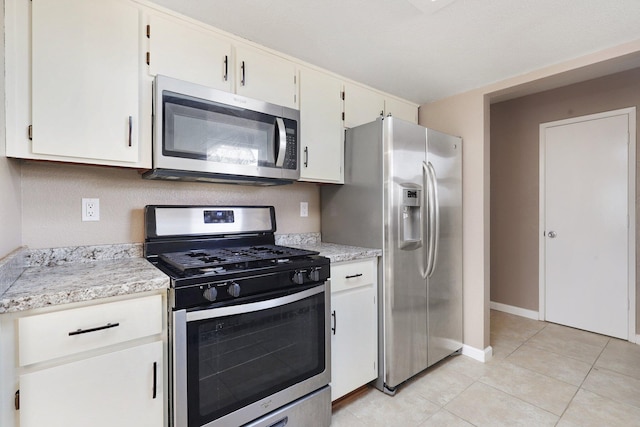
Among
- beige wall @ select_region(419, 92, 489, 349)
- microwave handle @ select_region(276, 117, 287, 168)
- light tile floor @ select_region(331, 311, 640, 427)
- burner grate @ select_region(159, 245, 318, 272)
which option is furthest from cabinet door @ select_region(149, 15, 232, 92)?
light tile floor @ select_region(331, 311, 640, 427)

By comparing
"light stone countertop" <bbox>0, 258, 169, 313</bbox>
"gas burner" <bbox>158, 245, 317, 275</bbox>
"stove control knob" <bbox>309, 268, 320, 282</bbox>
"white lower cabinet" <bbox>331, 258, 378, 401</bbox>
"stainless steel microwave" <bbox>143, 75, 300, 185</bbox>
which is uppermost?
"stainless steel microwave" <bbox>143, 75, 300, 185</bbox>

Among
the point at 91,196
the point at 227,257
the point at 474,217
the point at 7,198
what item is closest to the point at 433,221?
the point at 474,217

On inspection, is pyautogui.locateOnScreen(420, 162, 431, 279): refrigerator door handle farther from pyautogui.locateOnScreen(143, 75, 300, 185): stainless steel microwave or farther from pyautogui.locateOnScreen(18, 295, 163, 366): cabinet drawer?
pyautogui.locateOnScreen(18, 295, 163, 366): cabinet drawer

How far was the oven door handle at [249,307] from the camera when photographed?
1266mm

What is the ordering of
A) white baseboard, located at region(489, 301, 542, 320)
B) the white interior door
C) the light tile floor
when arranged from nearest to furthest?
1. the light tile floor
2. the white interior door
3. white baseboard, located at region(489, 301, 542, 320)

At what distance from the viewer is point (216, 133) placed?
5.47ft

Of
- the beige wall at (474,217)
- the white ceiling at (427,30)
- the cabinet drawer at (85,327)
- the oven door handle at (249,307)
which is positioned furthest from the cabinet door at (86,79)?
the beige wall at (474,217)

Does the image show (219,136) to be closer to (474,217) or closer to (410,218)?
(410,218)

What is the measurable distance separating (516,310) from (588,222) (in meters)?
1.23

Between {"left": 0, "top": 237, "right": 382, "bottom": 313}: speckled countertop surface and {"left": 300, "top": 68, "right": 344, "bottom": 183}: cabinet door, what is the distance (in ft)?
2.19

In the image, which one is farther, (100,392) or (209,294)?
(209,294)

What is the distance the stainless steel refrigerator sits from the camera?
2.07m

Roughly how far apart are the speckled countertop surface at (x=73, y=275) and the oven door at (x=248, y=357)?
23 cm

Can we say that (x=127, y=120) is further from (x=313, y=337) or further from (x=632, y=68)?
(x=632, y=68)
